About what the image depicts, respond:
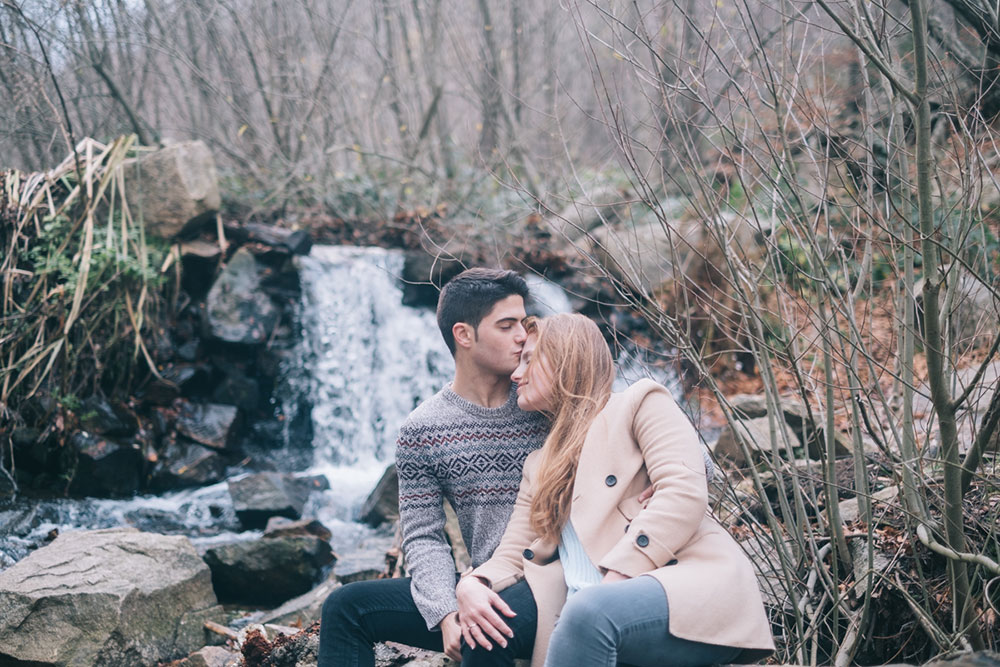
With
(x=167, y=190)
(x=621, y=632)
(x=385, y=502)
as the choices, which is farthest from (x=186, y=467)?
(x=621, y=632)

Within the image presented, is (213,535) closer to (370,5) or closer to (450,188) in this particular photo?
(450,188)

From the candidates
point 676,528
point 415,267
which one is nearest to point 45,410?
point 415,267

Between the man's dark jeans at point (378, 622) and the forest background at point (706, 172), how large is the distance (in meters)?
0.96

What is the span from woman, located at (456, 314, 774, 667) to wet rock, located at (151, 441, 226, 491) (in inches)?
210

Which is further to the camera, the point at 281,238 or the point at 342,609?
the point at 281,238

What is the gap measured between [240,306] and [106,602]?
436cm

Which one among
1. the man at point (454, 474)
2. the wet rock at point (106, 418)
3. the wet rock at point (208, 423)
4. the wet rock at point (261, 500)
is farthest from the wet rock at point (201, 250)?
the man at point (454, 474)

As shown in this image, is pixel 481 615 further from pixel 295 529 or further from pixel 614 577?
pixel 295 529

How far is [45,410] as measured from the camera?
642cm

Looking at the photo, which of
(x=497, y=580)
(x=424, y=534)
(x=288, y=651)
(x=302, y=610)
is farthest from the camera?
(x=302, y=610)

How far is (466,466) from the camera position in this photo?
260cm

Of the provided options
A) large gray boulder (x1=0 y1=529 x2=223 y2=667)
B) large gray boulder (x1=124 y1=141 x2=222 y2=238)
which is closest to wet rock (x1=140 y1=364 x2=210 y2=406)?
large gray boulder (x1=124 y1=141 x2=222 y2=238)

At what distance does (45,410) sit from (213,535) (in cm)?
169

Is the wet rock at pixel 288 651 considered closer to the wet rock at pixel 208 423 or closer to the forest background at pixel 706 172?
the forest background at pixel 706 172
